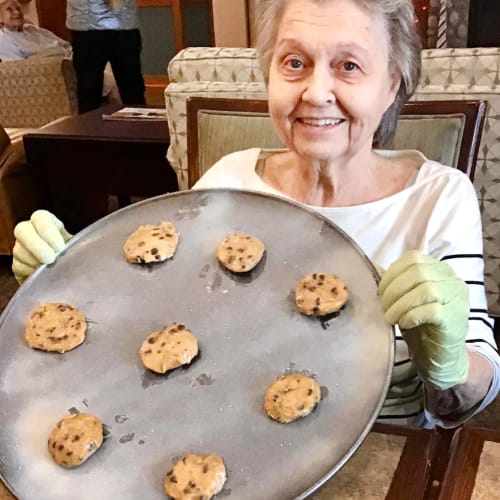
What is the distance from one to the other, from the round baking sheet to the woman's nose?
180mm

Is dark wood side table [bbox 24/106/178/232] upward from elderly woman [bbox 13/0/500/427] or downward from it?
downward

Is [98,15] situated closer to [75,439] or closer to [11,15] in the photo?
[11,15]

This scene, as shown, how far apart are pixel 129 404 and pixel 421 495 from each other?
0.30 meters

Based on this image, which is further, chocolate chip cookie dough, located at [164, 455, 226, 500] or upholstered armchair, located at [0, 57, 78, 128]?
upholstered armchair, located at [0, 57, 78, 128]

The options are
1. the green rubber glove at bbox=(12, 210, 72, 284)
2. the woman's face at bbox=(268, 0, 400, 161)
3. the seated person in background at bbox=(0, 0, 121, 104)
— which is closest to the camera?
the green rubber glove at bbox=(12, 210, 72, 284)

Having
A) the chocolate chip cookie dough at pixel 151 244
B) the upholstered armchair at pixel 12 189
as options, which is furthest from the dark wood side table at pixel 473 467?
the upholstered armchair at pixel 12 189

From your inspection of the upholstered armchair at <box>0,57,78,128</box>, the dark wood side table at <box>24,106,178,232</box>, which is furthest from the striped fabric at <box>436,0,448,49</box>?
the upholstered armchair at <box>0,57,78,128</box>

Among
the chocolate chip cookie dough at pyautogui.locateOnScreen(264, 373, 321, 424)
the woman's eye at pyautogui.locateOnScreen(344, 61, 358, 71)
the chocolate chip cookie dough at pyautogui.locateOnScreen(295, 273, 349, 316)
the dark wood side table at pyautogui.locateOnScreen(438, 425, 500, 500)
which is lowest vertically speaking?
the dark wood side table at pyautogui.locateOnScreen(438, 425, 500, 500)

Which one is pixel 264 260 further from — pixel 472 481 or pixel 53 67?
pixel 53 67

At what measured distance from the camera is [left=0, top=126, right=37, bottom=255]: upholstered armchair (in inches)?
111

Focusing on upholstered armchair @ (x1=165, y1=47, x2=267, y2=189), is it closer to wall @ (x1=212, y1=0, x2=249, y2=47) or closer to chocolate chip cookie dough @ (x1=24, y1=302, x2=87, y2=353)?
chocolate chip cookie dough @ (x1=24, y1=302, x2=87, y2=353)

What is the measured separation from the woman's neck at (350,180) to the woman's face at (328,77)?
0.19ft

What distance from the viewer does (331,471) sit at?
63 cm

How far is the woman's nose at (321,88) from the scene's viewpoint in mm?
962
